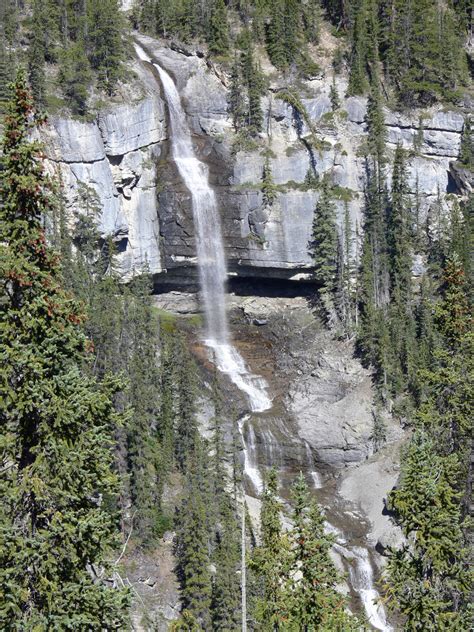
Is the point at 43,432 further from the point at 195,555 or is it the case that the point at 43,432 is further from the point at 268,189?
the point at 268,189

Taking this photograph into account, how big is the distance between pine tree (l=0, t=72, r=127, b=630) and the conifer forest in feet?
56.3

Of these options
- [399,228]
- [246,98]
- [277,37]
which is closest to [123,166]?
[246,98]

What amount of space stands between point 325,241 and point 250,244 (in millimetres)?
6893

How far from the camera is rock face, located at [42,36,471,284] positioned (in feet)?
235

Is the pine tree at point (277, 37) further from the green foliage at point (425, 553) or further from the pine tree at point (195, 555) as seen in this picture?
the green foliage at point (425, 553)

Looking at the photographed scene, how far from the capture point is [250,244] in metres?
73.5

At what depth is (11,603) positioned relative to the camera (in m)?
10.9

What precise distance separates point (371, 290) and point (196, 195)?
18186mm

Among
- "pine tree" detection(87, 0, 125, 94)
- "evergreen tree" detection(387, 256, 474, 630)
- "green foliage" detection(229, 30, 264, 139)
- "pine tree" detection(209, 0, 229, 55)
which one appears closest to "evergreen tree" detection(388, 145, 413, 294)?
"green foliage" detection(229, 30, 264, 139)

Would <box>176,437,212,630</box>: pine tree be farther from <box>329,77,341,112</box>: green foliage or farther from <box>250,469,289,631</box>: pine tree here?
<box>329,77,341,112</box>: green foliage

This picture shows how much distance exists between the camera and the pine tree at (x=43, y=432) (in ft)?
37.7

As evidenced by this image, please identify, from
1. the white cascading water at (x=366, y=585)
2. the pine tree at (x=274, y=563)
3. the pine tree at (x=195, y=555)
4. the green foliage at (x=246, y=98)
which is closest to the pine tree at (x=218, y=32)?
the green foliage at (x=246, y=98)

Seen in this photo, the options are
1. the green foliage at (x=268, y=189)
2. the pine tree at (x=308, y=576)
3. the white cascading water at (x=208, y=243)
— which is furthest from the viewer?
the green foliage at (x=268, y=189)

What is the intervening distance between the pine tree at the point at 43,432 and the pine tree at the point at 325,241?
201 ft
